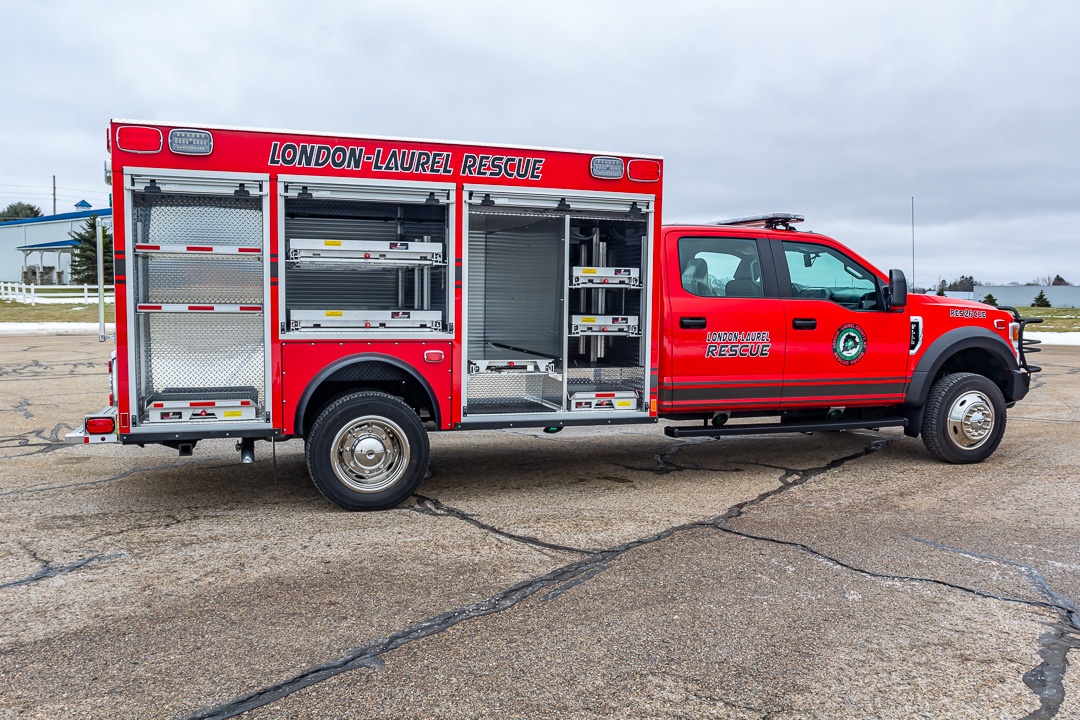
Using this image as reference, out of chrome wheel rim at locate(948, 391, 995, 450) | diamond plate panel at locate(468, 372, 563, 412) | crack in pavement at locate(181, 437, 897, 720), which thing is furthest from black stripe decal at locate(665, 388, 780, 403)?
chrome wheel rim at locate(948, 391, 995, 450)

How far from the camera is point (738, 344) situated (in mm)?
7273

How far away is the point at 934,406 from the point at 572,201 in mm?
3979

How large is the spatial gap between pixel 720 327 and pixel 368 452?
307 cm

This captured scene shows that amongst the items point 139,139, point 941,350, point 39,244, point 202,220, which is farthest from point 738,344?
point 39,244

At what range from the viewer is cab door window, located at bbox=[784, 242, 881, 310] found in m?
7.56

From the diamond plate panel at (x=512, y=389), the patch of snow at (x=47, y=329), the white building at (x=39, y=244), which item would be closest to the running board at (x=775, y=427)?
the diamond plate panel at (x=512, y=389)

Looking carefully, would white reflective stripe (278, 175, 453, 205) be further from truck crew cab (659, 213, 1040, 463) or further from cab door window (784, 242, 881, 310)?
cab door window (784, 242, 881, 310)

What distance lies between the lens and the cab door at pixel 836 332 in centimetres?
748

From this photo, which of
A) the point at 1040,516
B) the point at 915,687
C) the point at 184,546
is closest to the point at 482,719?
the point at 915,687

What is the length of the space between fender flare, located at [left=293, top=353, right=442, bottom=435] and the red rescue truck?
2 cm

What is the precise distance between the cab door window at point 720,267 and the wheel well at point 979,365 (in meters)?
2.31

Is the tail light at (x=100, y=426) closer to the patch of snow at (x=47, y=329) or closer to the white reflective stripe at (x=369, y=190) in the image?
the white reflective stripe at (x=369, y=190)

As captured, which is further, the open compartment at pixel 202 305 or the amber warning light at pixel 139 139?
the open compartment at pixel 202 305

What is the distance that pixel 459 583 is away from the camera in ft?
15.4
